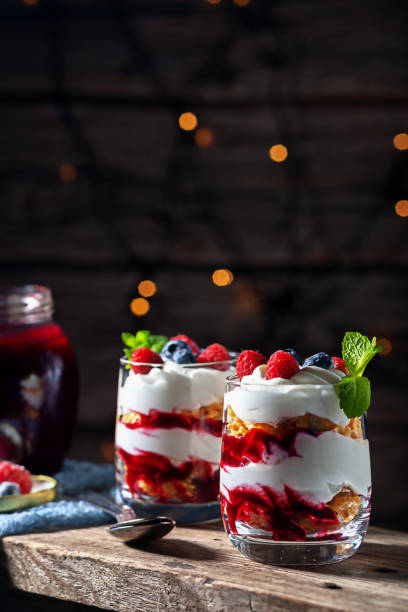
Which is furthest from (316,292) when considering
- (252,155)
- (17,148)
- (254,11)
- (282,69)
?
(17,148)

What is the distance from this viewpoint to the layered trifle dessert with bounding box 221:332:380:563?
82cm

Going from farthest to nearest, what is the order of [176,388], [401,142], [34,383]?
1. [401,142]
2. [34,383]
3. [176,388]

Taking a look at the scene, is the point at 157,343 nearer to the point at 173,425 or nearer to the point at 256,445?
the point at 173,425

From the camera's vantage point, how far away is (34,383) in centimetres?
125

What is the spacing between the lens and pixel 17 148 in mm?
1971

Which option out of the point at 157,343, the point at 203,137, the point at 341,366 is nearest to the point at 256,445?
the point at 341,366

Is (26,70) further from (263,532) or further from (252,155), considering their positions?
(263,532)

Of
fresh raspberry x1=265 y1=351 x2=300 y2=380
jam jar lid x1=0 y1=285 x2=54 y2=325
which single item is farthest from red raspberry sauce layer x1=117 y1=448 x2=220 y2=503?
jam jar lid x1=0 y1=285 x2=54 y2=325

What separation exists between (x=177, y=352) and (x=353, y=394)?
11.2 inches

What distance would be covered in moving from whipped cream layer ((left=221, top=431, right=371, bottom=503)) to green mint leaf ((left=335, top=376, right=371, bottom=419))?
3cm

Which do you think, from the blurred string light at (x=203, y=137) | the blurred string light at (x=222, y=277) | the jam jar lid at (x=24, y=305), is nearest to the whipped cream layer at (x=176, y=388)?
the jam jar lid at (x=24, y=305)

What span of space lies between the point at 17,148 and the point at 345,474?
4.71 ft

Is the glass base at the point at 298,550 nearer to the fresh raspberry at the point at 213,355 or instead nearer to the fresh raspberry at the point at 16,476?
the fresh raspberry at the point at 213,355

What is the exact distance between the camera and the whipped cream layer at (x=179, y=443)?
1.01 meters
